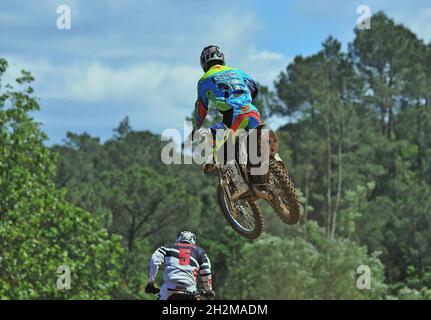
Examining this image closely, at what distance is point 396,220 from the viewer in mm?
109562

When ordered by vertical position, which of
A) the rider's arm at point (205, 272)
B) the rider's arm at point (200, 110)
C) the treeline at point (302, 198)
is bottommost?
the rider's arm at point (205, 272)

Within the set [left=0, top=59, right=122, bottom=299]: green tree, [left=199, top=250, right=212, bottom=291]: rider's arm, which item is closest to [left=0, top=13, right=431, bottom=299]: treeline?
[left=0, top=59, right=122, bottom=299]: green tree

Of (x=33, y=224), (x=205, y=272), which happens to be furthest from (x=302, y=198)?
(x=205, y=272)

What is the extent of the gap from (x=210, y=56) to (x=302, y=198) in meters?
74.4

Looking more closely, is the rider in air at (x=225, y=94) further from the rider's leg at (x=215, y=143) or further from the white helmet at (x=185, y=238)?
the white helmet at (x=185, y=238)

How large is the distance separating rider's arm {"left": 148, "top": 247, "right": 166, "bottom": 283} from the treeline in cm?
1739

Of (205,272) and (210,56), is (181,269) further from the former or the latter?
(210,56)

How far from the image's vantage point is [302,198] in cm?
9056

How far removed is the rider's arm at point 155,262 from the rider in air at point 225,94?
8.50 ft

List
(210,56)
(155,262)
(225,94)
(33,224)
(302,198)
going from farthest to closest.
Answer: (302,198) < (33,224) < (155,262) < (210,56) < (225,94)

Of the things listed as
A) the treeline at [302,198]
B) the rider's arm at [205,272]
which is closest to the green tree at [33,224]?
the treeline at [302,198]

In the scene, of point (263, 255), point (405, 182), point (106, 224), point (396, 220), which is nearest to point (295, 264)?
point (263, 255)

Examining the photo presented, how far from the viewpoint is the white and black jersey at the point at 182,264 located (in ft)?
60.8
